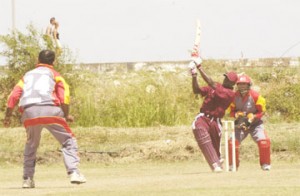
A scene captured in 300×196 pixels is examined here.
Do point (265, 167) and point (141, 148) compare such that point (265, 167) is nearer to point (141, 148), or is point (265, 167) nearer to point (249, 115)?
point (249, 115)

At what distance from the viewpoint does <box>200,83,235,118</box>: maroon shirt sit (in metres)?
21.3

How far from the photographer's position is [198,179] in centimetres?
1898

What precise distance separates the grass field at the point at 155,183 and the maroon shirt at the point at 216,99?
Answer: 1215 millimetres

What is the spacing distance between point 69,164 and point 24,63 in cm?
1666

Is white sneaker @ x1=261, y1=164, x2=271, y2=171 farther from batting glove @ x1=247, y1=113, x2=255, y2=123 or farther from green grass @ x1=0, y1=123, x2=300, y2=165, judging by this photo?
green grass @ x1=0, y1=123, x2=300, y2=165

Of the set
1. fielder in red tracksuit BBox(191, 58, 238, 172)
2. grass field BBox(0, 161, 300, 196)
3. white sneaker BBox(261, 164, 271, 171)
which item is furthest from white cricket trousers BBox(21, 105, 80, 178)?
white sneaker BBox(261, 164, 271, 171)

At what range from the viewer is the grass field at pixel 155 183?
1645 cm

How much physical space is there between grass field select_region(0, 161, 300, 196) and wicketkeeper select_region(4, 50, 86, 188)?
23.9 inches

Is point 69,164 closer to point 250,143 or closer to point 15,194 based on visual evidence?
point 15,194

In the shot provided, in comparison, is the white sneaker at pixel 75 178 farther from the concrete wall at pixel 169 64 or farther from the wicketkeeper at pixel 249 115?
the concrete wall at pixel 169 64

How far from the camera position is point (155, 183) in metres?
18.3

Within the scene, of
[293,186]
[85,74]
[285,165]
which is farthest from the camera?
[85,74]

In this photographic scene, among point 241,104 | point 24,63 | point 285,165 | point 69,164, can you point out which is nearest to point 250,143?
point 285,165

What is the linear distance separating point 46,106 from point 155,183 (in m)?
2.02
